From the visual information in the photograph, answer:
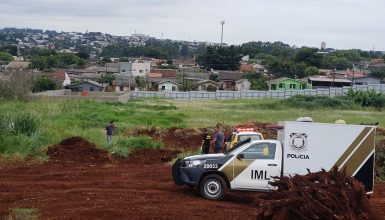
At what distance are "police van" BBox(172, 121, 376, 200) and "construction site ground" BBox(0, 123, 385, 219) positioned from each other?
551 mm

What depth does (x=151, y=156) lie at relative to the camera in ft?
78.1

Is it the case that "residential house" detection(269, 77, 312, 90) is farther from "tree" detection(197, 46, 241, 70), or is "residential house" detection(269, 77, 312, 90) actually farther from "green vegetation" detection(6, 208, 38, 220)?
"green vegetation" detection(6, 208, 38, 220)

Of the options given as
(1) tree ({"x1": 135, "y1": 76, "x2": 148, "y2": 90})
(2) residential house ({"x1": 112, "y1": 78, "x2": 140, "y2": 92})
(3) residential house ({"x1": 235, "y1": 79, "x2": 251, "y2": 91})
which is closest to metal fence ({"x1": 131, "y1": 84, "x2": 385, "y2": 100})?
(2) residential house ({"x1": 112, "y1": 78, "x2": 140, "y2": 92})

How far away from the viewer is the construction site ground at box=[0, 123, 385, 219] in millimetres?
12836

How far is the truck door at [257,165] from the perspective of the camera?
14.4m

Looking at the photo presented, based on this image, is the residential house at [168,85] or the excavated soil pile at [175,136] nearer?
the excavated soil pile at [175,136]

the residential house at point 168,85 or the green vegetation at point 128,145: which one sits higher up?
the residential house at point 168,85

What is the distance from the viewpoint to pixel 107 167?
68.4 feet

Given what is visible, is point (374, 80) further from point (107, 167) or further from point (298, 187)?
point (298, 187)

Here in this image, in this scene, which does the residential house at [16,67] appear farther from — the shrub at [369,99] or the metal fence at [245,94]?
the shrub at [369,99]

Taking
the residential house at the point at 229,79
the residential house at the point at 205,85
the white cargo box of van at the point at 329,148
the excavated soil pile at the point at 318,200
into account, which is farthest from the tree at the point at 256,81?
the excavated soil pile at the point at 318,200

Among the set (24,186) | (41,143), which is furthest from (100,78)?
(24,186)

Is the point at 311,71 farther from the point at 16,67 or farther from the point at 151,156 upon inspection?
the point at 151,156

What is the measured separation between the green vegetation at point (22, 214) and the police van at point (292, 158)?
13.9 ft
